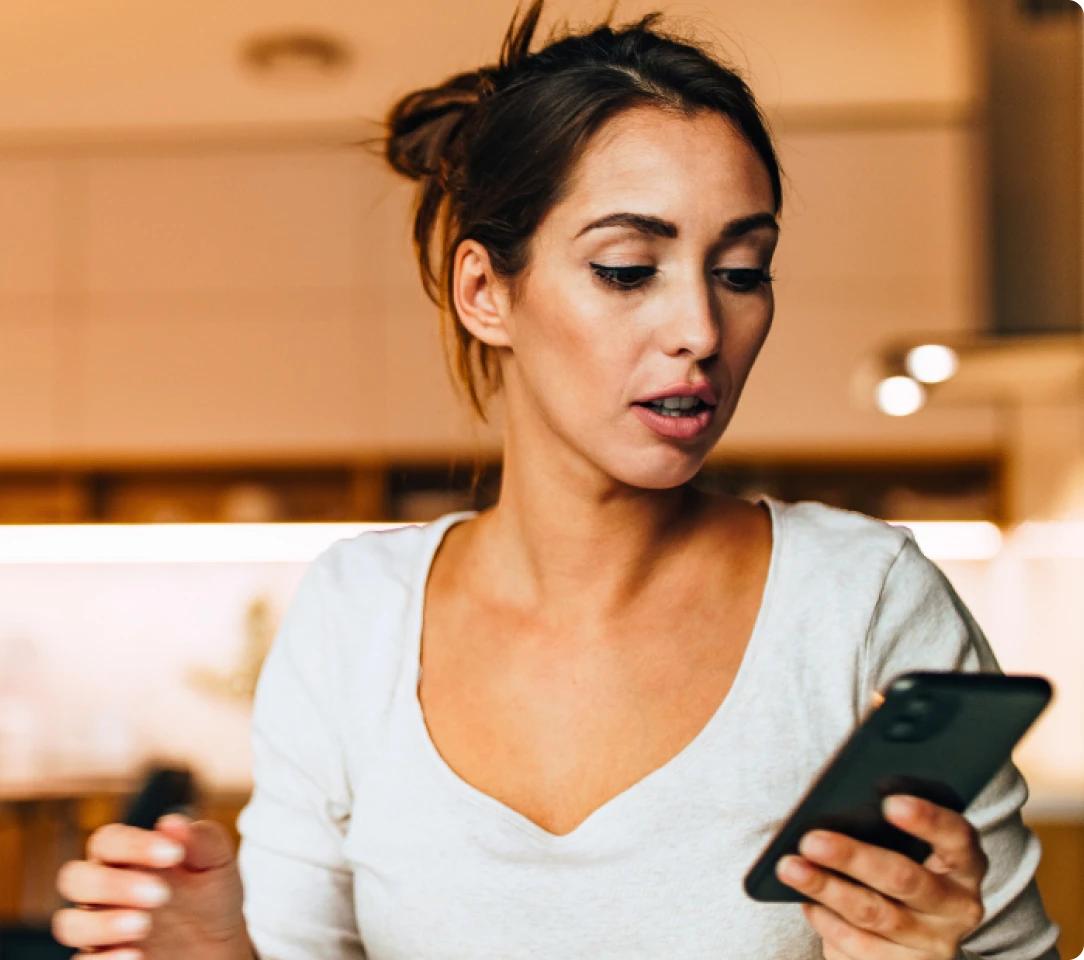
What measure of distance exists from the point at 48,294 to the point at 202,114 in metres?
0.64

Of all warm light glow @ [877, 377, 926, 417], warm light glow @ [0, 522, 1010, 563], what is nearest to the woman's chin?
warm light glow @ [877, 377, 926, 417]

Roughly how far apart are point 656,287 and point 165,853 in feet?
1.51

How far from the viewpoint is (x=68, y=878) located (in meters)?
0.69

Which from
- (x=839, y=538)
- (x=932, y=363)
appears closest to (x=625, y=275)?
(x=839, y=538)

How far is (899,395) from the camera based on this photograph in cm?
253

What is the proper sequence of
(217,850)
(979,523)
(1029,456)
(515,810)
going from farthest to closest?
(979,523)
(1029,456)
(515,810)
(217,850)

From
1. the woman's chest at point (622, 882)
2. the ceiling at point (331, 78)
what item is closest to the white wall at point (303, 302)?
the ceiling at point (331, 78)

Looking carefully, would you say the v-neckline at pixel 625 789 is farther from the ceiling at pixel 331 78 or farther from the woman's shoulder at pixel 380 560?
the ceiling at pixel 331 78

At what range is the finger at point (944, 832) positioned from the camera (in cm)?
62

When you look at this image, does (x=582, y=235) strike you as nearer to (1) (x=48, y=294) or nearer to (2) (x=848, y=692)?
(2) (x=848, y=692)

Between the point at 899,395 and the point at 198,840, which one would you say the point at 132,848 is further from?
the point at 899,395

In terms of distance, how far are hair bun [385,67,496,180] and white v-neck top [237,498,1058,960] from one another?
1.22 ft

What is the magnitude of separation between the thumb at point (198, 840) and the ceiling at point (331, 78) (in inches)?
79.7

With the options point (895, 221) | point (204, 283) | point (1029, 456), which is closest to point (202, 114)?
point (204, 283)
